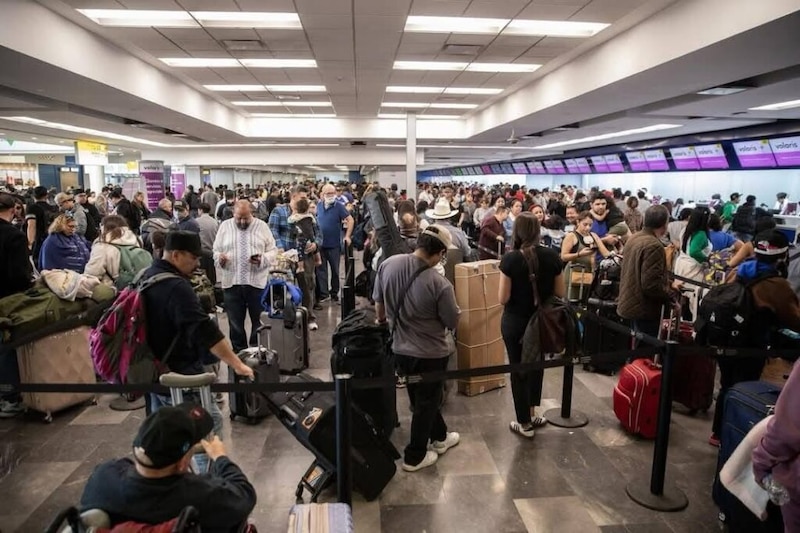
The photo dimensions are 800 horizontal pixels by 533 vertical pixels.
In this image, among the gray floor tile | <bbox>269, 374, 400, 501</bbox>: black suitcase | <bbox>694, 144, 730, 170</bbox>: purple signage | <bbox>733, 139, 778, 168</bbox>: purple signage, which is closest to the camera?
the gray floor tile

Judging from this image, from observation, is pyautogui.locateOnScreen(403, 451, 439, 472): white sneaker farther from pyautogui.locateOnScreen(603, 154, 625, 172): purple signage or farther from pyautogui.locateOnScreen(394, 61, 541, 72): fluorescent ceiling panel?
pyautogui.locateOnScreen(603, 154, 625, 172): purple signage

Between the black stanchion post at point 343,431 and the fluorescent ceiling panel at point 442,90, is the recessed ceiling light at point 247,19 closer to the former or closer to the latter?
the fluorescent ceiling panel at point 442,90

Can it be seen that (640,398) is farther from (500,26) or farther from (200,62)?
(200,62)

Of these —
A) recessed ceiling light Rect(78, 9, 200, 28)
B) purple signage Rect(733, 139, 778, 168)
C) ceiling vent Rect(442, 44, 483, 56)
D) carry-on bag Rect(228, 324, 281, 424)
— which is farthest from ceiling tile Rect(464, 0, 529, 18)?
purple signage Rect(733, 139, 778, 168)

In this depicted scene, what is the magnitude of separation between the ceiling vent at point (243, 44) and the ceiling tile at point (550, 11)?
3303 millimetres

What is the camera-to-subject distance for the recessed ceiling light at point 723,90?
23.2 feet

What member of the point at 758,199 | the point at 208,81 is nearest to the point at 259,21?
the point at 208,81

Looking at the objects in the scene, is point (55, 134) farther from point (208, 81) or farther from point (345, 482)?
point (345, 482)

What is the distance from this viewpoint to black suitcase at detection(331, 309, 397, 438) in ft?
11.1

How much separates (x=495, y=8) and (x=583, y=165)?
1597 cm

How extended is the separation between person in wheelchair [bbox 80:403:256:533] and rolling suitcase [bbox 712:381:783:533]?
2458mm

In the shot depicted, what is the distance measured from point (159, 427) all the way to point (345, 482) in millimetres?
1272

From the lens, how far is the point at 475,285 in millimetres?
4453

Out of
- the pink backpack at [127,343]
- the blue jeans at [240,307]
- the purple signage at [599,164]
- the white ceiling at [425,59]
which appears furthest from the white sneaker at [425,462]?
the purple signage at [599,164]
